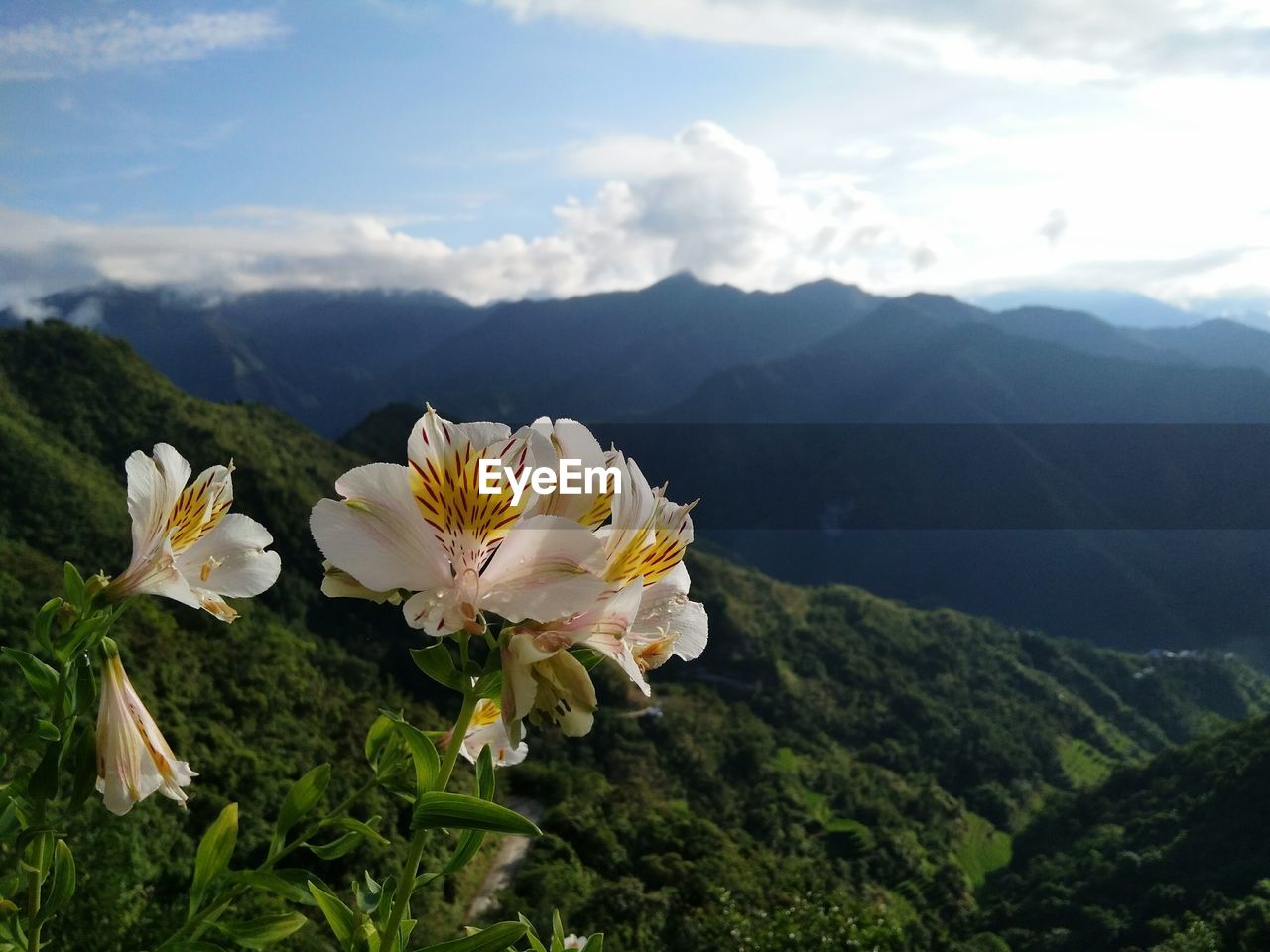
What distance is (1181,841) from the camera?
36656mm

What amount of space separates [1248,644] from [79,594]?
113 m

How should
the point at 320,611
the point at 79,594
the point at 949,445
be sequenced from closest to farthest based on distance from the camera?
the point at 79,594
the point at 320,611
the point at 949,445

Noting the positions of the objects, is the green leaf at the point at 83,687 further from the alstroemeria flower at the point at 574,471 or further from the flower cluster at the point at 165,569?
the alstroemeria flower at the point at 574,471

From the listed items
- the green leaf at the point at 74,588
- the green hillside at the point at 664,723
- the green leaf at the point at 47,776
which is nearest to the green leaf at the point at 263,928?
the green leaf at the point at 47,776

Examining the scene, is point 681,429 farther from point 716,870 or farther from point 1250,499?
point 716,870

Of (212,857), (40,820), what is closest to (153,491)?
(40,820)

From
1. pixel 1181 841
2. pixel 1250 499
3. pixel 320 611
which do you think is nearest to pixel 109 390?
pixel 320 611

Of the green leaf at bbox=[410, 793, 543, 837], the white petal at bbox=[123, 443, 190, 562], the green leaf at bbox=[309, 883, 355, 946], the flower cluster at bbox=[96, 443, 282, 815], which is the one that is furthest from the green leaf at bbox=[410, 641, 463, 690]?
the white petal at bbox=[123, 443, 190, 562]

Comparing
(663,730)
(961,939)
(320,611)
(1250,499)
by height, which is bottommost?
(961,939)

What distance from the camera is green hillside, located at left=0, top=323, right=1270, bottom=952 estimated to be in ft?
84.3

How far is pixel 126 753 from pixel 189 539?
13.7 inches

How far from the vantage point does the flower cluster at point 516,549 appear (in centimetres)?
88

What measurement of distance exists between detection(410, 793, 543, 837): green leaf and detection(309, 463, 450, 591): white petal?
229 mm

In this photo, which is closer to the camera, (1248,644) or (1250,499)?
(1248,644)
